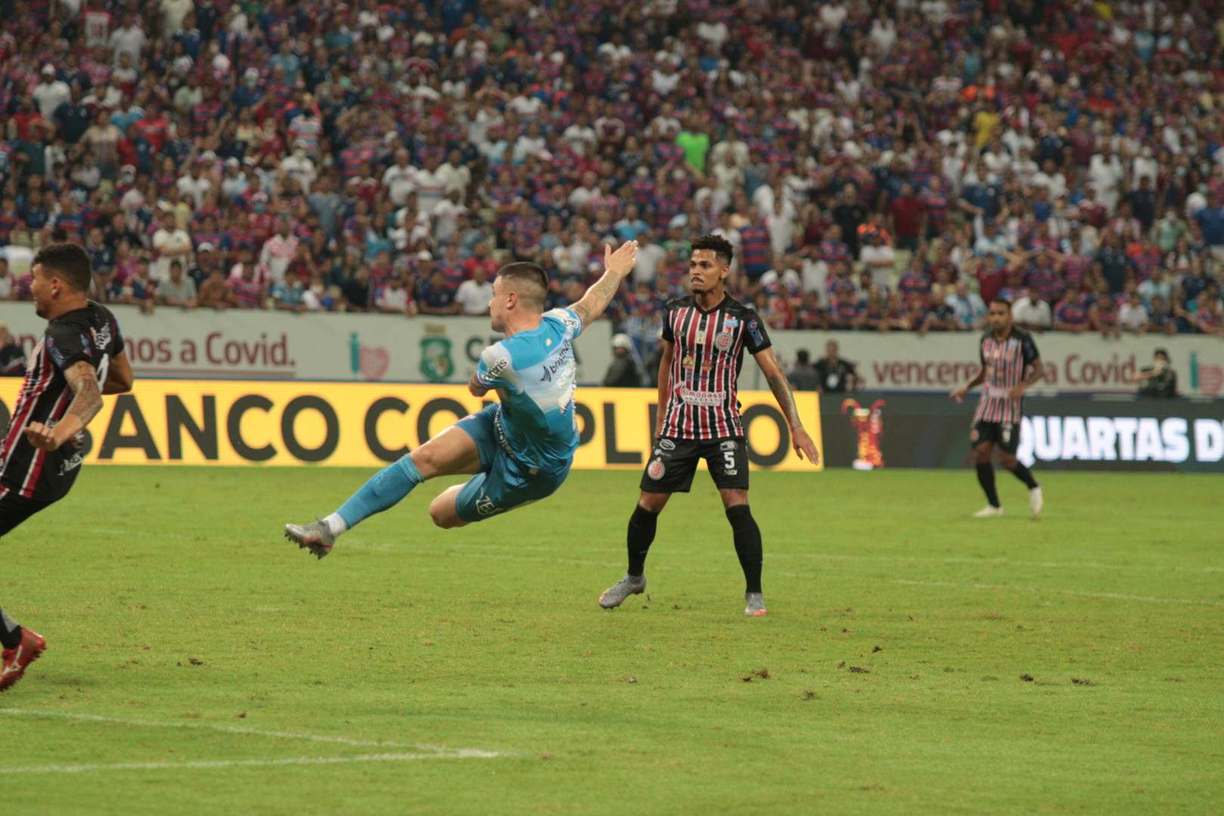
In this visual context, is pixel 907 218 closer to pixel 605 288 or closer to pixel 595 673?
pixel 605 288

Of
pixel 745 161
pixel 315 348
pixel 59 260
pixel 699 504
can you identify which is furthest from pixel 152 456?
pixel 59 260

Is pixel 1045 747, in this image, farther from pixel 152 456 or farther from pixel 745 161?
pixel 745 161

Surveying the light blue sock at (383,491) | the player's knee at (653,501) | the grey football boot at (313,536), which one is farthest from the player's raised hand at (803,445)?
the grey football boot at (313,536)

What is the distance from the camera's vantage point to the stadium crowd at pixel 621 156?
28844 mm

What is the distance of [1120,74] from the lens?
4041cm

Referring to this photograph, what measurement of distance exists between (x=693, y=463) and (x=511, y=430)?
2.47 metres

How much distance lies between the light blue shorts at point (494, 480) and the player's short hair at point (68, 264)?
7.37ft

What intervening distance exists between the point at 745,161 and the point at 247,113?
890 centimetres

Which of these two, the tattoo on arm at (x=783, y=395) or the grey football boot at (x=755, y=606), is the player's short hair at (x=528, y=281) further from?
the grey football boot at (x=755, y=606)

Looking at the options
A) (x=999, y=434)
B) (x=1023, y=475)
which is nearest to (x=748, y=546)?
(x=999, y=434)

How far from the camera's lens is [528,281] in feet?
33.5

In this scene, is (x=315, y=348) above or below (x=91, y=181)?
below

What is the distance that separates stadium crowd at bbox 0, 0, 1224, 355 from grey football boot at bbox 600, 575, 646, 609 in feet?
54.0

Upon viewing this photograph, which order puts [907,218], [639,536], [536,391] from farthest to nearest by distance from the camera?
[907,218] < [639,536] < [536,391]
